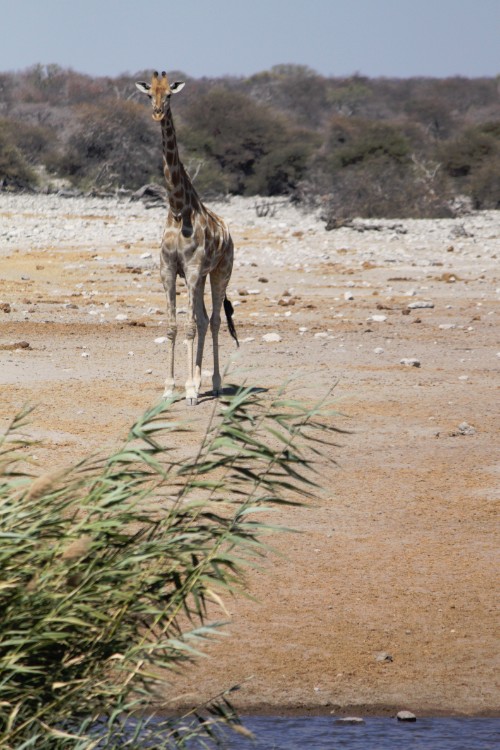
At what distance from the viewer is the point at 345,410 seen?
10.2 meters

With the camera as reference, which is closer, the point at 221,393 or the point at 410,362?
the point at 221,393

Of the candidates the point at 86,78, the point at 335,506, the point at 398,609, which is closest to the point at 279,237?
the point at 335,506

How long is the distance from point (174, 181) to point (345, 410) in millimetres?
2102

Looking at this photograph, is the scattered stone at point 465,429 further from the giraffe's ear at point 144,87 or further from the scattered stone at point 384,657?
the scattered stone at point 384,657

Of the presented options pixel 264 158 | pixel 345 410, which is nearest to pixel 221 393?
pixel 345 410

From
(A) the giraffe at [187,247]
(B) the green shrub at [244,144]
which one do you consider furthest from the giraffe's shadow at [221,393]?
(B) the green shrub at [244,144]

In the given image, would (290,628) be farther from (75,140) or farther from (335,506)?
(75,140)

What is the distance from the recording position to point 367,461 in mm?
8703

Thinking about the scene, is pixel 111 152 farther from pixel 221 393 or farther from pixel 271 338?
pixel 221 393

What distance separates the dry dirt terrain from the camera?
5.52 meters

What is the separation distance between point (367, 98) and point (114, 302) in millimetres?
64786

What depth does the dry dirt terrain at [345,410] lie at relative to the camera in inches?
217

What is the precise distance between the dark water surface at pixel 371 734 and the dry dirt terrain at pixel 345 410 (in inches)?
3.9

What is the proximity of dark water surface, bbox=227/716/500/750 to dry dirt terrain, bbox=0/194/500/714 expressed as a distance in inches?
3.9
